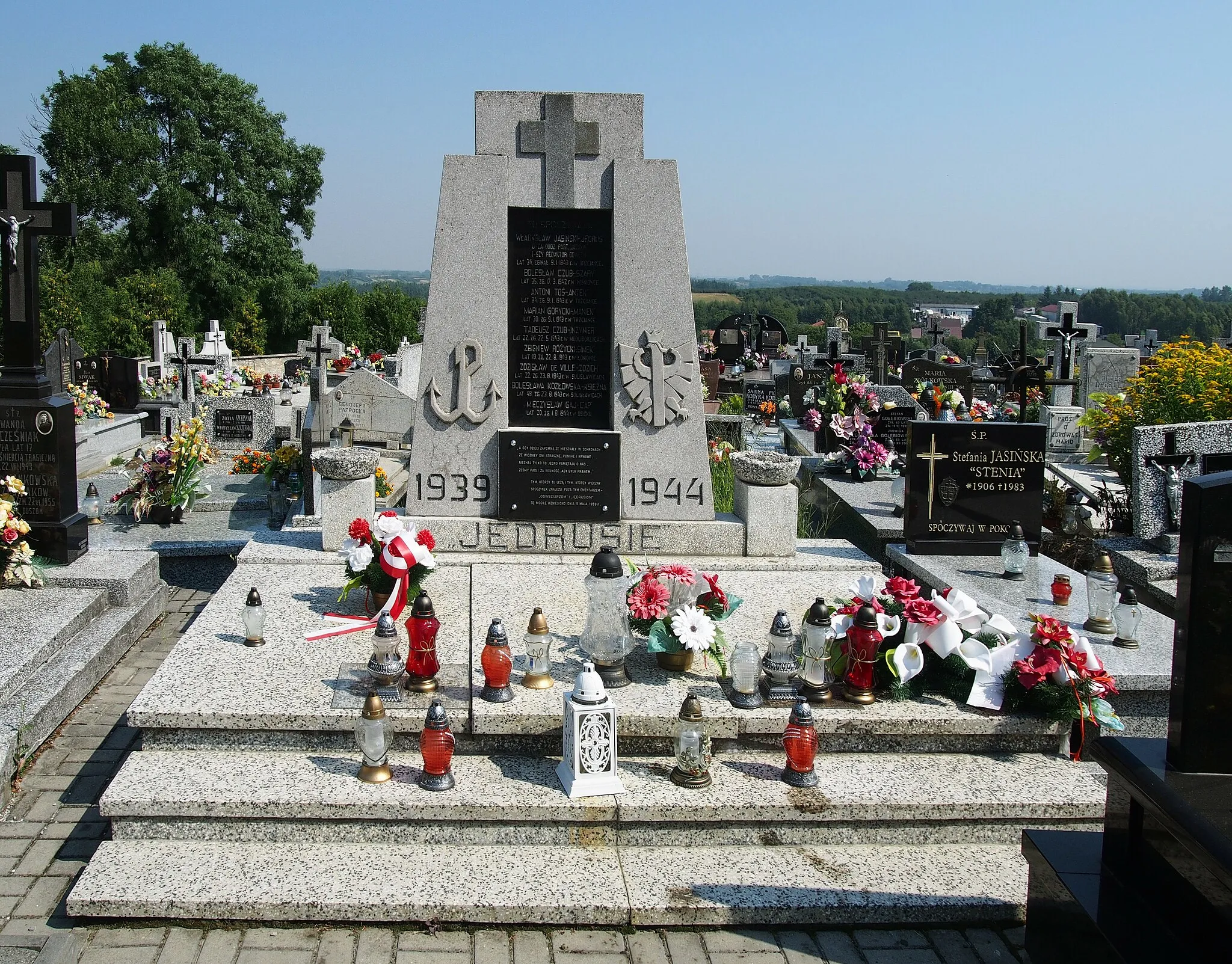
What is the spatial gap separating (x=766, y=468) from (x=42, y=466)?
5.47 metres

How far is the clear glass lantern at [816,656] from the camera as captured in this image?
5.28 metres

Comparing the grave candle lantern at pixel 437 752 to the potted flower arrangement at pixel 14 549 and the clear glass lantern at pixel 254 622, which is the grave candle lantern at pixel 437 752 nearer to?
the clear glass lantern at pixel 254 622

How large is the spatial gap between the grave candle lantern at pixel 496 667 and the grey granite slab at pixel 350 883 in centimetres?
78

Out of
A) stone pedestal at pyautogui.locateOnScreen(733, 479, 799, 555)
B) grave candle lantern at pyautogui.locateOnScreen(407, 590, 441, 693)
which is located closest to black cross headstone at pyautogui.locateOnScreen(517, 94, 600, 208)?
stone pedestal at pyautogui.locateOnScreen(733, 479, 799, 555)

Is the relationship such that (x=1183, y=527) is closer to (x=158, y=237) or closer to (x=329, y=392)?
(x=329, y=392)

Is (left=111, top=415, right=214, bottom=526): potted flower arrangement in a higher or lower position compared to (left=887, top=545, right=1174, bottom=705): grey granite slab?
higher

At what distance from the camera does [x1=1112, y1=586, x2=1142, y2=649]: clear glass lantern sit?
621cm

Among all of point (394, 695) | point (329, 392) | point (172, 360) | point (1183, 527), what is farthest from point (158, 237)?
point (1183, 527)

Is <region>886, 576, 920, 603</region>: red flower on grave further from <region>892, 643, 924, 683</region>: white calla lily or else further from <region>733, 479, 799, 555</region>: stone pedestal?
<region>733, 479, 799, 555</region>: stone pedestal

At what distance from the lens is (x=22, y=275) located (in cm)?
802

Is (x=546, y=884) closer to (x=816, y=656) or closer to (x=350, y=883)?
(x=350, y=883)

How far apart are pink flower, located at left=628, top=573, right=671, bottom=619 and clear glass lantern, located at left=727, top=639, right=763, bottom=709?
481mm

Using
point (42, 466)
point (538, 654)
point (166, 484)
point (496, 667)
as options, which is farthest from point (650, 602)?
point (166, 484)

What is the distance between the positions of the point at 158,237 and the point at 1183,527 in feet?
133
